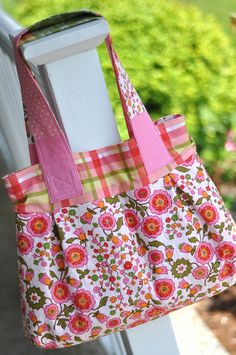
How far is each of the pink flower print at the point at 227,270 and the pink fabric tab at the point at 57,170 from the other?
0.39 metres

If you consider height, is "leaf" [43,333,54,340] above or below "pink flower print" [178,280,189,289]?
below

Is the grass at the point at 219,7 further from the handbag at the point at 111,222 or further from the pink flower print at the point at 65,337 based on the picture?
the pink flower print at the point at 65,337

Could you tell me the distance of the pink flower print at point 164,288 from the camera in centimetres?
153

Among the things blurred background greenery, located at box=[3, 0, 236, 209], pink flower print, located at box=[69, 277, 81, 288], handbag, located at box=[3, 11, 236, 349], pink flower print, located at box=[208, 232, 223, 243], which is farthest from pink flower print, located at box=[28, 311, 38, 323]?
blurred background greenery, located at box=[3, 0, 236, 209]

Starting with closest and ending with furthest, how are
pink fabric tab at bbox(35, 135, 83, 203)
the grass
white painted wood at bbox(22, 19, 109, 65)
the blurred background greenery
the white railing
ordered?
1. white painted wood at bbox(22, 19, 109, 65)
2. pink fabric tab at bbox(35, 135, 83, 203)
3. the white railing
4. the blurred background greenery
5. the grass

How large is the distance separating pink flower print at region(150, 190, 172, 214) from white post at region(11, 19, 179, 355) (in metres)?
0.16

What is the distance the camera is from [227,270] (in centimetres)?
158

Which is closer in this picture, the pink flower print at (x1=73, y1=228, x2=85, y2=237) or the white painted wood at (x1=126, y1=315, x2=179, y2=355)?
the pink flower print at (x1=73, y1=228, x2=85, y2=237)

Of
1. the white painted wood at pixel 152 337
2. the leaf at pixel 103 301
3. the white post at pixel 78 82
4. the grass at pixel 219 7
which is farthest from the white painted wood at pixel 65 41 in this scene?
the grass at pixel 219 7

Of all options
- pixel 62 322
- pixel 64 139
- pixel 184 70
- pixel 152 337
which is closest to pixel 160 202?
pixel 64 139

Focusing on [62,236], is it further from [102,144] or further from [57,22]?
[57,22]

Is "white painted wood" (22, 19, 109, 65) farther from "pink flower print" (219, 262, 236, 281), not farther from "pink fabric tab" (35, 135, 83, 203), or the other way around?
"pink flower print" (219, 262, 236, 281)

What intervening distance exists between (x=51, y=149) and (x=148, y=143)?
210 millimetres

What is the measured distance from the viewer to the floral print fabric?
1470mm
